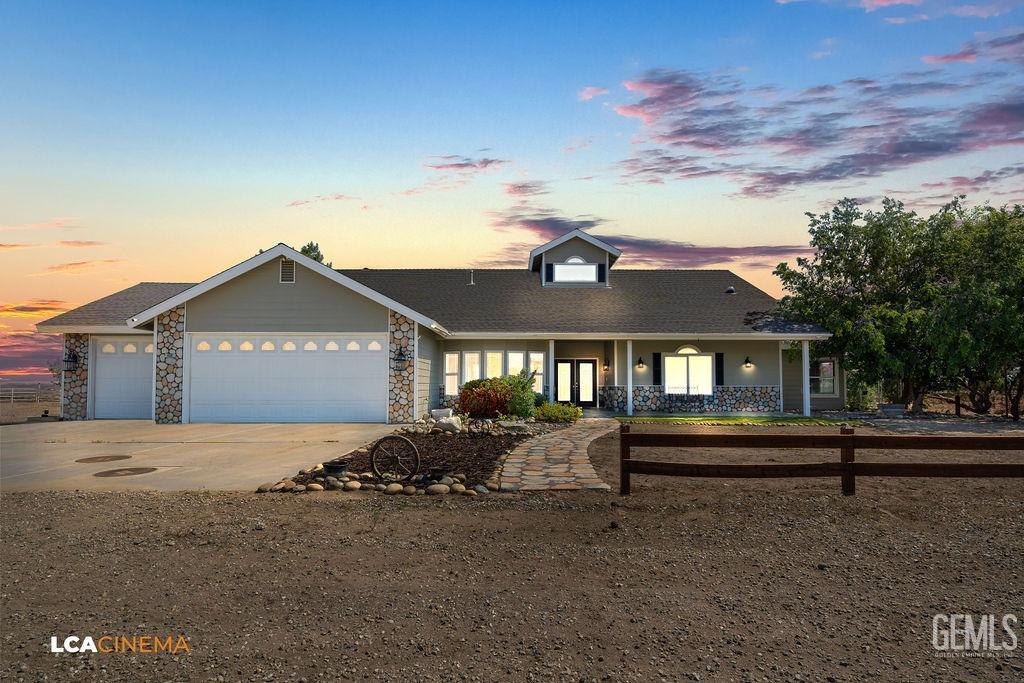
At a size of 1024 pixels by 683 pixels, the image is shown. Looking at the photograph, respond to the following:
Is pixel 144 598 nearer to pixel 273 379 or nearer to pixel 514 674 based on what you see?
pixel 514 674

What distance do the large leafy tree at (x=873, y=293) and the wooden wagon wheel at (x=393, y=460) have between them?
62.8 ft

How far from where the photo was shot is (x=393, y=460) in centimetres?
1116

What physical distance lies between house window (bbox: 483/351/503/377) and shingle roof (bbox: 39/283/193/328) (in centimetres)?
1146

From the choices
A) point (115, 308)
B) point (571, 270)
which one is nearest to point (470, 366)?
point (571, 270)

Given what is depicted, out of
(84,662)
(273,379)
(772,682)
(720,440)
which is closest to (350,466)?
(720,440)

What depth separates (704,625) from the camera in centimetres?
513

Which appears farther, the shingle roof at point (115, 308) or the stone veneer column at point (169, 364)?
the shingle roof at point (115, 308)

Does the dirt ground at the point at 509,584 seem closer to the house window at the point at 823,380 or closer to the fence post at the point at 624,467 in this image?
the fence post at the point at 624,467

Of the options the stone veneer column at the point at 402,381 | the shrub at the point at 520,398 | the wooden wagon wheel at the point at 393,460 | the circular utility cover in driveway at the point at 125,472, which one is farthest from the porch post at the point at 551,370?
the circular utility cover in driveway at the point at 125,472

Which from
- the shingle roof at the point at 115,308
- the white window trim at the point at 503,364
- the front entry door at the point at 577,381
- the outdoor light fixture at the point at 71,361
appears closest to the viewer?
the shingle roof at the point at 115,308

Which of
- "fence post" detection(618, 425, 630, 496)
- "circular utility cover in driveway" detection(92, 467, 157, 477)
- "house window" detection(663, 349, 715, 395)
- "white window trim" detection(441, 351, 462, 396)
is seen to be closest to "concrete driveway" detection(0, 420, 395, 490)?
"circular utility cover in driveway" detection(92, 467, 157, 477)

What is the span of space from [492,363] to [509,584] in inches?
760

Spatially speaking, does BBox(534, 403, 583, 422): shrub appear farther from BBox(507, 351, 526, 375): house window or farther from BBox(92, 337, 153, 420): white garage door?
BBox(92, 337, 153, 420): white garage door

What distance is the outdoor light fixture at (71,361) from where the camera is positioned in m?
22.9
